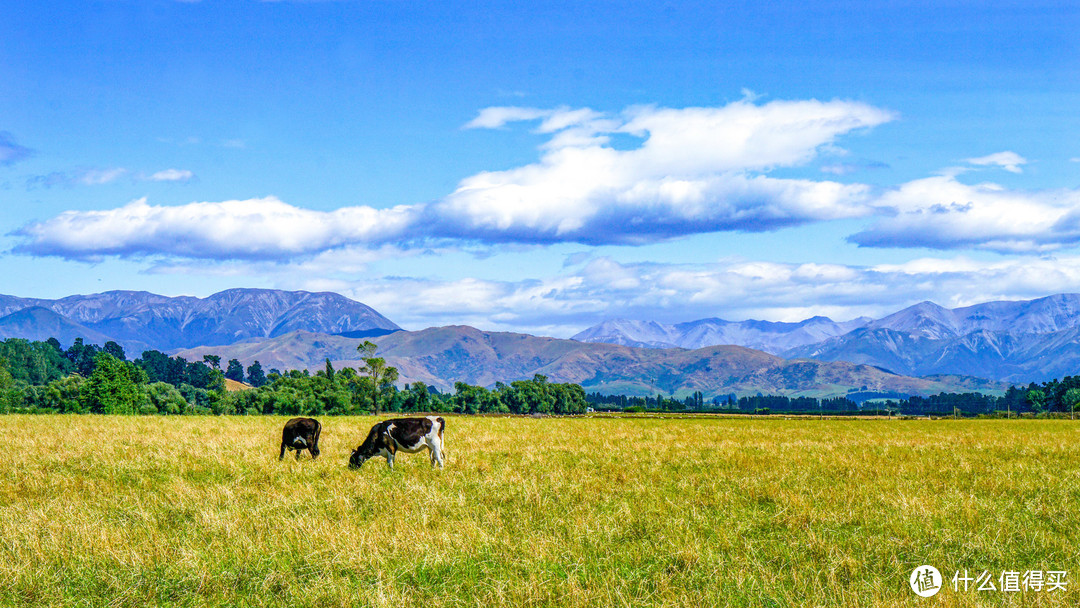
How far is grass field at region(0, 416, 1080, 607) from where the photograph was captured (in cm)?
1076

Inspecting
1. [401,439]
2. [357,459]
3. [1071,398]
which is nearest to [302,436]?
[357,459]

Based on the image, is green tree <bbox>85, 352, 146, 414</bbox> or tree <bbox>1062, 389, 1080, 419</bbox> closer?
green tree <bbox>85, 352, 146, 414</bbox>

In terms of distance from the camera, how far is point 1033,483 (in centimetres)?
2002

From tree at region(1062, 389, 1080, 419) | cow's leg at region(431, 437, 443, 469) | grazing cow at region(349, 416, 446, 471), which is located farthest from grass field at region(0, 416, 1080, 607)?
tree at region(1062, 389, 1080, 419)

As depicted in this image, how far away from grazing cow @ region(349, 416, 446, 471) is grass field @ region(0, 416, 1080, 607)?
76 cm

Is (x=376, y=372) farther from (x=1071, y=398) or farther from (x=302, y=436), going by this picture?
(x=1071, y=398)

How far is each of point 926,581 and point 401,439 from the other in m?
16.9

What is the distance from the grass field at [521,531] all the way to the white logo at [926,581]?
26cm

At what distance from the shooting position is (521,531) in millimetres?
14039

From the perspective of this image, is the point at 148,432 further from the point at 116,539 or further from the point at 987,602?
the point at 987,602

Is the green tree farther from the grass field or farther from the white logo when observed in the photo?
the white logo

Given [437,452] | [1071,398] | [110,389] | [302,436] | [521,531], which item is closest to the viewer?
[521,531]

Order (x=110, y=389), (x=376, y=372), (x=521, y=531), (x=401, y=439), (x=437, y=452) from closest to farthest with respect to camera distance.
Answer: (x=521, y=531) → (x=437, y=452) → (x=401, y=439) → (x=110, y=389) → (x=376, y=372)

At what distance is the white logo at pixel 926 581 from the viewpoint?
10656 mm
